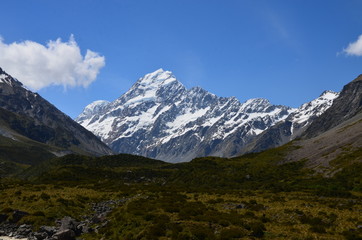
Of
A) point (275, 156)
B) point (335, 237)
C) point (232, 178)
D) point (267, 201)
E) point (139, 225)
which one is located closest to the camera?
point (335, 237)

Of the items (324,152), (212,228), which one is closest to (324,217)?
(212,228)

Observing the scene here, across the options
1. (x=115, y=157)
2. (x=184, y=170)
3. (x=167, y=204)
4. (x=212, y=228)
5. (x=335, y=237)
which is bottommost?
(x=335, y=237)

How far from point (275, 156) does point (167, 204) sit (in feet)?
244

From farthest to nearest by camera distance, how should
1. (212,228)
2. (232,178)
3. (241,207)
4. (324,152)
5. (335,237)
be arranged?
1. (324,152)
2. (232,178)
3. (241,207)
4. (212,228)
5. (335,237)

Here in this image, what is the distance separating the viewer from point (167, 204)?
1499 inches

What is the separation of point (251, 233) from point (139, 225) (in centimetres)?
1057

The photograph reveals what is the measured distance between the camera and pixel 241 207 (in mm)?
37562

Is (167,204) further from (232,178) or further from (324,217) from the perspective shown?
(232,178)

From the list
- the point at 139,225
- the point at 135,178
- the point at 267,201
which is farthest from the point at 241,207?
the point at 135,178

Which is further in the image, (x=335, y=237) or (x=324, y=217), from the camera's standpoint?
(x=324, y=217)

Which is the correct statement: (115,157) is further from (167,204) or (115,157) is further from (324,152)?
(167,204)

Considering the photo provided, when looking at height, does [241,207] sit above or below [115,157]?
below

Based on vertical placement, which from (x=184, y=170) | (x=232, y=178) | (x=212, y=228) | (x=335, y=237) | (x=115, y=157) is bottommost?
(x=335, y=237)

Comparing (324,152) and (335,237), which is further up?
(324,152)
